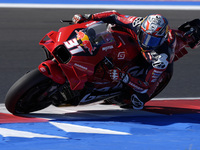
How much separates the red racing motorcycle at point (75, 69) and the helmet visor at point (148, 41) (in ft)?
0.53

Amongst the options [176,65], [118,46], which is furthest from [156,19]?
[176,65]

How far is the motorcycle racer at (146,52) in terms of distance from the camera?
567cm

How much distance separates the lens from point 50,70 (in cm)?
539

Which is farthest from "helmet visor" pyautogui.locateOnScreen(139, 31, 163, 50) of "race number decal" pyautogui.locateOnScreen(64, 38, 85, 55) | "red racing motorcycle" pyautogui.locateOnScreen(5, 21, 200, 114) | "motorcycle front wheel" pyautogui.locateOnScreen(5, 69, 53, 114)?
Result: "motorcycle front wheel" pyautogui.locateOnScreen(5, 69, 53, 114)

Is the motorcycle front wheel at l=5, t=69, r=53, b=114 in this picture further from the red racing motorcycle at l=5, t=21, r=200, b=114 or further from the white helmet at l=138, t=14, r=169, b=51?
the white helmet at l=138, t=14, r=169, b=51

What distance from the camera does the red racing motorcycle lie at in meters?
5.39

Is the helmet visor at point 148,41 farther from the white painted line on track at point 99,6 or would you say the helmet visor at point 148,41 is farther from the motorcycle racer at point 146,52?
the white painted line on track at point 99,6

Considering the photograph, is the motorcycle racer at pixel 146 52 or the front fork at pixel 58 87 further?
the motorcycle racer at pixel 146 52

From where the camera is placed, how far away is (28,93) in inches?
215

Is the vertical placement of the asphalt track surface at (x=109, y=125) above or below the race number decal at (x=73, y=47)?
below

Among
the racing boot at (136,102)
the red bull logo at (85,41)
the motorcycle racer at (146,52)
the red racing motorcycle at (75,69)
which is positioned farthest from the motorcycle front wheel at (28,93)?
the racing boot at (136,102)

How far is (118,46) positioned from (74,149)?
5.19 ft

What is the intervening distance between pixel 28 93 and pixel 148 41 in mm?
1497

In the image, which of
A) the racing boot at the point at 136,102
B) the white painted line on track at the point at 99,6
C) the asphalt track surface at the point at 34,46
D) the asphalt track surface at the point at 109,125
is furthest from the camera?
the white painted line on track at the point at 99,6
